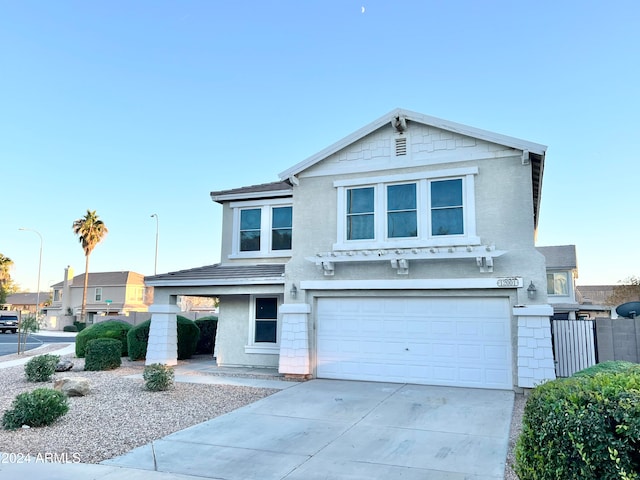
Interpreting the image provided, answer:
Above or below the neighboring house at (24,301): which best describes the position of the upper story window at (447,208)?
above

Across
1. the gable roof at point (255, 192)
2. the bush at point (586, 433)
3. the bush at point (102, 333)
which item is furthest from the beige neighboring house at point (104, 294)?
the bush at point (586, 433)

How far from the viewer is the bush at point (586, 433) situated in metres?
3.24

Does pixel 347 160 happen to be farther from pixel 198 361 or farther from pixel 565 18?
pixel 198 361

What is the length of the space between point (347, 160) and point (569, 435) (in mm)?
10726

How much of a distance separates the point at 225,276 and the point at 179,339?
529 cm

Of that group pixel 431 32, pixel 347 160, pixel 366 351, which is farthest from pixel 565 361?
pixel 431 32

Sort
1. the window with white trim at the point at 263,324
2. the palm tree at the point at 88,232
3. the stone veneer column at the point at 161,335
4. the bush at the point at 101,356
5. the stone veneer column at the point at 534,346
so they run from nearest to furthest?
the stone veneer column at the point at 534,346
the bush at the point at 101,356
the stone veneer column at the point at 161,335
the window with white trim at the point at 263,324
the palm tree at the point at 88,232

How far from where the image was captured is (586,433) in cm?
334

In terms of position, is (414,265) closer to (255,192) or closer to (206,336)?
(255,192)

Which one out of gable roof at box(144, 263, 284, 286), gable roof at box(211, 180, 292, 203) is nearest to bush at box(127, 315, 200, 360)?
gable roof at box(144, 263, 284, 286)

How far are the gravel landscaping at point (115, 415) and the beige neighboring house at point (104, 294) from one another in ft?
139

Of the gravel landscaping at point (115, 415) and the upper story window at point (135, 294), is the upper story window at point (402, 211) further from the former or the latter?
the upper story window at point (135, 294)

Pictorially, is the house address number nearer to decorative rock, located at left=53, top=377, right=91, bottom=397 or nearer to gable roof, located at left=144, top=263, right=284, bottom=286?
gable roof, located at left=144, top=263, right=284, bottom=286

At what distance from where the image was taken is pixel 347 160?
13.4 m
